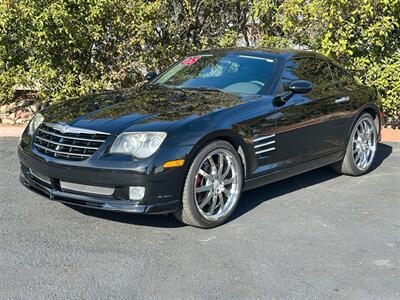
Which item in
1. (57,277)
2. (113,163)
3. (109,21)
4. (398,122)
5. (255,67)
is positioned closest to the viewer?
(57,277)

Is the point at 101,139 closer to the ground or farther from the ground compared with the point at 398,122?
farther from the ground

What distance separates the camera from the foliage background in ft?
24.8

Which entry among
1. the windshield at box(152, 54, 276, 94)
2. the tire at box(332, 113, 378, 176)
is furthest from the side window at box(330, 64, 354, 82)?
the windshield at box(152, 54, 276, 94)

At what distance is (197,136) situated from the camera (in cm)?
402

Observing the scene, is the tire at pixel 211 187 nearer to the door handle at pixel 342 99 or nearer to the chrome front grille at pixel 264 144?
the chrome front grille at pixel 264 144

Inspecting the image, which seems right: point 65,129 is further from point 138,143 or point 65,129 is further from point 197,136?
point 197,136

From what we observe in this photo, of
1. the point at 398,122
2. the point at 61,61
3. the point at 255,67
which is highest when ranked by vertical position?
the point at 255,67

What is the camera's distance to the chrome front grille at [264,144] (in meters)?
4.53

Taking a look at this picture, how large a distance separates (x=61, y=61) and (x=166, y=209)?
4871 millimetres

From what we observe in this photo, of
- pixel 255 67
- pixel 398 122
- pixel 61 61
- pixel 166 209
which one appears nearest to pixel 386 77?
pixel 398 122

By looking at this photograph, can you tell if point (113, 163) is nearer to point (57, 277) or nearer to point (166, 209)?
point (166, 209)

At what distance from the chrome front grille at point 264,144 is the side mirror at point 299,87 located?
0.54 metres

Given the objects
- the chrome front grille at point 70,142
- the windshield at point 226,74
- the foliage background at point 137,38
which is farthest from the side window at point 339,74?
the chrome front grille at point 70,142

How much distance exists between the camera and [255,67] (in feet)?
17.1
